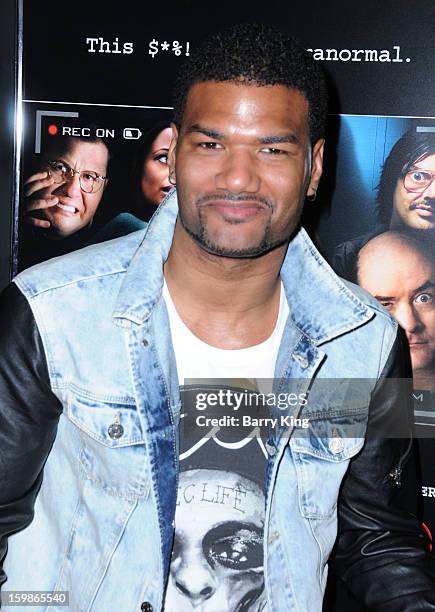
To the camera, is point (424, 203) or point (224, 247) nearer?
point (224, 247)

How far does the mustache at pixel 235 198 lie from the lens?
1438mm

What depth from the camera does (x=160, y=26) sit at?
2016mm

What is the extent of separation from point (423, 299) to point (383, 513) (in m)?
0.61

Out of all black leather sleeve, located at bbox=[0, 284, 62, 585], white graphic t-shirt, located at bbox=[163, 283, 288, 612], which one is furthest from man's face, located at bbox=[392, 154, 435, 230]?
black leather sleeve, located at bbox=[0, 284, 62, 585]

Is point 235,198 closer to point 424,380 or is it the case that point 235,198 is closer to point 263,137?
point 263,137

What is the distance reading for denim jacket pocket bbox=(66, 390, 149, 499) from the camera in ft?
4.68

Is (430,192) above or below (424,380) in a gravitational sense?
above

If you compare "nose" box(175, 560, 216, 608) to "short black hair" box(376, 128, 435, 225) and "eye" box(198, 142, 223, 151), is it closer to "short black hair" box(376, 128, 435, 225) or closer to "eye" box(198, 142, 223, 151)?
"eye" box(198, 142, 223, 151)

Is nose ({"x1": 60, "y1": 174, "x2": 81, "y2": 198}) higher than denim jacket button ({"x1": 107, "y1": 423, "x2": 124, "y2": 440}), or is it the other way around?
nose ({"x1": 60, "y1": 174, "x2": 81, "y2": 198})

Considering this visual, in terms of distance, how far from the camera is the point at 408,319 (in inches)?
79.9

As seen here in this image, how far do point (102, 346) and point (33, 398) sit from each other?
15 cm

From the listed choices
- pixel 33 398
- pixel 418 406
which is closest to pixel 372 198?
pixel 418 406

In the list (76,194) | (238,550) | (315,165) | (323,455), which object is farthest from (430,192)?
(238,550)

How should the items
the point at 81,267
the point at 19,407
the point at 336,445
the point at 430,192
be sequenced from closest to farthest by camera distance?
the point at 19,407
the point at 81,267
the point at 336,445
the point at 430,192
